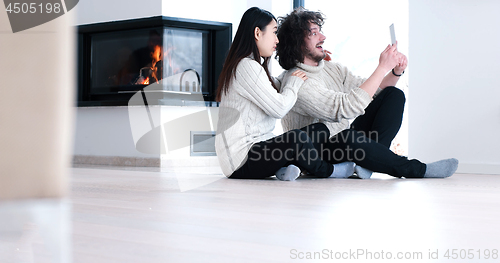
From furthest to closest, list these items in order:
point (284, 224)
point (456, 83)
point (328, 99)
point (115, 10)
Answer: point (115, 10) < point (456, 83) < point (328, 99) < point (284, 224)

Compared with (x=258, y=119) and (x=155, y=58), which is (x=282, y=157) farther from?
(x=155, y=58)

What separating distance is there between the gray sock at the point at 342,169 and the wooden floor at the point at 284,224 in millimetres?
490

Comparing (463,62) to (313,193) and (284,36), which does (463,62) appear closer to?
(284,36)

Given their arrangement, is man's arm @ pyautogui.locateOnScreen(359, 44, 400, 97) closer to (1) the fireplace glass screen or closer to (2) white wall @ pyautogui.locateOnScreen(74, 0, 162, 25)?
(1) the fireplace glass screen

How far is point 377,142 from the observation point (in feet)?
7.84

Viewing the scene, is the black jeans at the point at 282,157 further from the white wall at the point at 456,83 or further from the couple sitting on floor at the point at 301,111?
the white wall at the point at 456,83

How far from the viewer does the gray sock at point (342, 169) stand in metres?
2.41

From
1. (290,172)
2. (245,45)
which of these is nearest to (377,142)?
(290,172)

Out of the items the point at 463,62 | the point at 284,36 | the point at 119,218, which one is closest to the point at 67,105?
the point at 119,218

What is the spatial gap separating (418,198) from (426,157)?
5.63 feet

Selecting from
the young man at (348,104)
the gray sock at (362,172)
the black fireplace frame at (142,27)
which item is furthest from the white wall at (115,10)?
the gray sock at (362,172)

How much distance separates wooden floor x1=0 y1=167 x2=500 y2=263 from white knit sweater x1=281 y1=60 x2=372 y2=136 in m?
0.50

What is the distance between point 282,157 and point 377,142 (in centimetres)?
47

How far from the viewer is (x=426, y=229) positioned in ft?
3.40
